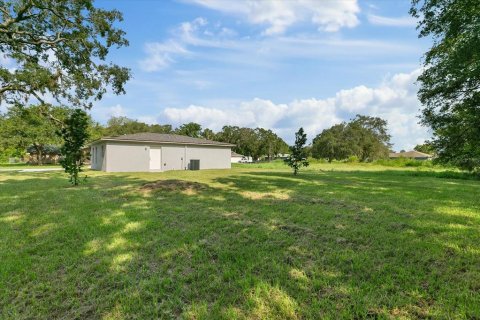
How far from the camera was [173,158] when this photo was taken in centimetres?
2253

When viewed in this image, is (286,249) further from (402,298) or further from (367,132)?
(367,132)

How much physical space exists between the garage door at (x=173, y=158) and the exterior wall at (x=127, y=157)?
1408 millimetres

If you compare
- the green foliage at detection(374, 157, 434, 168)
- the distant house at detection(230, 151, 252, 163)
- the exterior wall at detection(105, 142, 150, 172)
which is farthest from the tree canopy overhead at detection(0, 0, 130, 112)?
the distant house at detection(230, 151, 252, 163)

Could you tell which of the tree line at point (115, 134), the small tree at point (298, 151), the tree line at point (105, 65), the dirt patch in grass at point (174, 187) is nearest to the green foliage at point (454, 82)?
the tree line at point (105, 65)

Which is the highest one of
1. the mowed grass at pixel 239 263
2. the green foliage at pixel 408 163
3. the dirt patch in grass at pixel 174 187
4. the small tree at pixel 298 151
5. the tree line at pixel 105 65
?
the tree line at pixel 105 65

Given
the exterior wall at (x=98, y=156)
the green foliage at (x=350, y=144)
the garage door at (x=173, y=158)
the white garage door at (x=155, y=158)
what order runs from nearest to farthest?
1. the exterior wall at (x=98, y=156)
2. the white garage door at (x=155, y=158)
3. the garage door at (x=173, y=158)
4. the green foliage at (x=350, y=144)

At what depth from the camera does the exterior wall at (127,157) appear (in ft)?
65.1

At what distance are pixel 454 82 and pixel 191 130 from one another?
5700cm

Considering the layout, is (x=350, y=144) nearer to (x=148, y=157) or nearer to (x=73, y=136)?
(x=148, y=157)

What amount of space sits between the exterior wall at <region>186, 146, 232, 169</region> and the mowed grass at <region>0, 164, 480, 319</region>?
17300 mm

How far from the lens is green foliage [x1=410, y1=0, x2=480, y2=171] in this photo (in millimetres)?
7055

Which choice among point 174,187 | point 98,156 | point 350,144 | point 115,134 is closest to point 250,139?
point 350,144

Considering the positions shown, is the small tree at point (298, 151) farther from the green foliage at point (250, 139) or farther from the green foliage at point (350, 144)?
the green foliage at point (250, 139)

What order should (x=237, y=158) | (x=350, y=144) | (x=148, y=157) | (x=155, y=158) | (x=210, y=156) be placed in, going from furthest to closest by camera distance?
(x=237, y=158) → (x=350, y=144) → (x=210, y=156) → (x=155, y=158) → (x=148, y=157)
